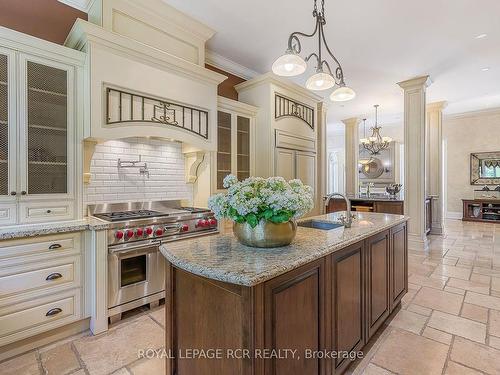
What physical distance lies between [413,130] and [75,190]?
17.7 ft

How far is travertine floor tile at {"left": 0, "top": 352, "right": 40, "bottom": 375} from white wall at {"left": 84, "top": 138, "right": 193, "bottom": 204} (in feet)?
4.35

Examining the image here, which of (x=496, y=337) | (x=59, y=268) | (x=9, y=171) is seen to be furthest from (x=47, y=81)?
(x=496, y=337)

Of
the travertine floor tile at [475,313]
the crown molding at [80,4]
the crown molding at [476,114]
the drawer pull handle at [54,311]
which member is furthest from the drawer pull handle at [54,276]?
the crown molding at [476,114]

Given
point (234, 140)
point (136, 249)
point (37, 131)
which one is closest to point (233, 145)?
point (234, 140)

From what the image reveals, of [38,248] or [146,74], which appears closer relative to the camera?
[38,248]

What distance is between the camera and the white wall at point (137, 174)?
2838mm

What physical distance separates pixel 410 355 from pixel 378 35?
3604 mm

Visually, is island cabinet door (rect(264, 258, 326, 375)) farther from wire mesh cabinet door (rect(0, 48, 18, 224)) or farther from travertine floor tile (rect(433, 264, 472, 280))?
travertine floor tile (rect(433, 264, 472, 280))

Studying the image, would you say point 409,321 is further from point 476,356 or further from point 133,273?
point 133,273

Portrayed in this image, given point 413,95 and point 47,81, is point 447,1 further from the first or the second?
point 47,81

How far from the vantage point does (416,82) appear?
4.99 m

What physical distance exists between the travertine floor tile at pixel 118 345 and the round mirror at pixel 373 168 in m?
8.85

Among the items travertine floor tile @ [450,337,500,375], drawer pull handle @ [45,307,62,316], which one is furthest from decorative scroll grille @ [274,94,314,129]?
drawer pull handle @ [45,307,62,316]

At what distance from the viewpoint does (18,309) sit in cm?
199
